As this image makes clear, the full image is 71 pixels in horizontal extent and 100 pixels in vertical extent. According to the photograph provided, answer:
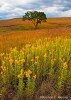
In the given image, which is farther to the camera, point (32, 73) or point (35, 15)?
point (35, 15)

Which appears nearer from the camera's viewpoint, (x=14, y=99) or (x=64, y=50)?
(x=14, y=99)

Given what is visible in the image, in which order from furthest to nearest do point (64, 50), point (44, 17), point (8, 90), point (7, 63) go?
point (44, 17), point (64, 50), point (7, 63), point (8, 90)

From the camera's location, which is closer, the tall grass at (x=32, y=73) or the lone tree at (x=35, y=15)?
the tall grass at (x=32, y=73)

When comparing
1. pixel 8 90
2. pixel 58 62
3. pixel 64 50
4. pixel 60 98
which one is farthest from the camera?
pixel 64 50

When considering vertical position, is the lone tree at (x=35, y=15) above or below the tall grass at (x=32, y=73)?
below

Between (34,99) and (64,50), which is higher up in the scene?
(64,50)

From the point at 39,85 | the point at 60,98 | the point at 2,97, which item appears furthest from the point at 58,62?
the point at 2,97

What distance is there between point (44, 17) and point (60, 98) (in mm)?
55149

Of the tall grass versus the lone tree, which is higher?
the tall grass

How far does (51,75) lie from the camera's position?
487cm

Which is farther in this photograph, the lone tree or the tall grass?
the lone tree

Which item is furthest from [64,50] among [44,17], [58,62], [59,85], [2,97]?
[44,17]

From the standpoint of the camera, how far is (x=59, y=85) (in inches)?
174

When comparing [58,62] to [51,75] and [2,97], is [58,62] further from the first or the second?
[2,97]
